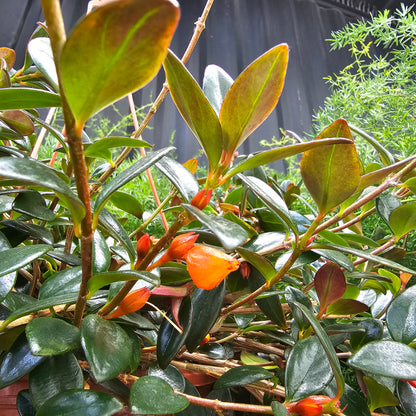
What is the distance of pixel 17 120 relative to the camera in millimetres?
460

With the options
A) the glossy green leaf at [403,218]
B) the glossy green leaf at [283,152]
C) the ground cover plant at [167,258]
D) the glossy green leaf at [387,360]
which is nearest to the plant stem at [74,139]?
the ground cover plant at [167,258]

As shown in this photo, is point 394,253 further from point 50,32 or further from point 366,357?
point 50,32

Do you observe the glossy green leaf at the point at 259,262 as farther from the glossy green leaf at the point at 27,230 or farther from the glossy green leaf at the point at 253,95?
the glossy green leaf at the point at 27,230

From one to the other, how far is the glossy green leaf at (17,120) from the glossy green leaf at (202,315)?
0.32 meters

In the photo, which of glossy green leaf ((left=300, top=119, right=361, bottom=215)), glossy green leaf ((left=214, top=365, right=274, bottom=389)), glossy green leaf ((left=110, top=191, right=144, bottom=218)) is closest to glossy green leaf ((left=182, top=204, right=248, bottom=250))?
glossy green leaf ((left=300, top=119, right=361, bottom=215))

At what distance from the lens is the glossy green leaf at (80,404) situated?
0.75 feet

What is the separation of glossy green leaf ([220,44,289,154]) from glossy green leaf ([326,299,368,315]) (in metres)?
0.25

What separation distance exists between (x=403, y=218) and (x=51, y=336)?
37 centimetres

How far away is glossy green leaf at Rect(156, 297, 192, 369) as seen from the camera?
0.31 metres

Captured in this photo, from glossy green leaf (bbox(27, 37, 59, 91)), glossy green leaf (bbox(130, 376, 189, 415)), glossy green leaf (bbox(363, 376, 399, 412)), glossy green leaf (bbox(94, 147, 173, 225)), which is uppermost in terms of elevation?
glossy green leaf (bbox(27, 37, 59, 91))

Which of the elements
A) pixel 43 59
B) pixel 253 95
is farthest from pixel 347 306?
pixel 43 59

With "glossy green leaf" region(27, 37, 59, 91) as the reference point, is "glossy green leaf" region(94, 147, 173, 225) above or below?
below

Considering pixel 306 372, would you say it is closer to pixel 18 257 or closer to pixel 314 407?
pixel 314 407

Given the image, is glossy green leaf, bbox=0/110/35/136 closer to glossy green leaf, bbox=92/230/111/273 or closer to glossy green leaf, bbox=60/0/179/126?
glossy green leaf, bbox=92/230/111/273
